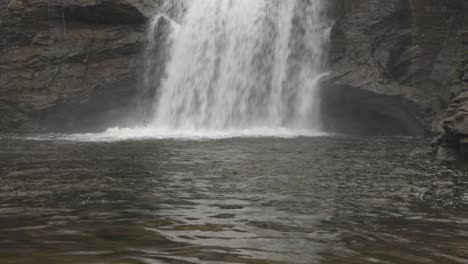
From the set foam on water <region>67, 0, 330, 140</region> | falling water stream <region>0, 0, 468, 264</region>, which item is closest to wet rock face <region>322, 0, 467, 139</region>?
foam on water <region>67, 0, 330, 140</region>

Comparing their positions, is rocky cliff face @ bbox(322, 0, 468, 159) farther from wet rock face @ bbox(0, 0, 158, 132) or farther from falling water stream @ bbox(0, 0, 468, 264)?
wet rock face @ bbox(0, 0, 158, 132)

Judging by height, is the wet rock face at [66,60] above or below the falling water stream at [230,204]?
above

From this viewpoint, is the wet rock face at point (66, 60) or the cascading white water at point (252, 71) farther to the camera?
the wet rock face at point (66, 60)

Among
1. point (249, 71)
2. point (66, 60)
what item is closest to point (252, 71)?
point (249, 71)

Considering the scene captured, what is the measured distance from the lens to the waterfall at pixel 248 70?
28281 millimetres

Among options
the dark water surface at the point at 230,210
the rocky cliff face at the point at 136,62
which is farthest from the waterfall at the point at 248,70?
the dark water surface at the point at 230,210

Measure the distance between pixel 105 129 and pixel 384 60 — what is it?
1693 cm

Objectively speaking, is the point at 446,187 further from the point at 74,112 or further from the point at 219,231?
the point at 74,112

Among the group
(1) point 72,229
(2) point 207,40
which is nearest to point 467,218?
(1) point 72,229

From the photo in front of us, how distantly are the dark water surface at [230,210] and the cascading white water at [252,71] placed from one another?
47.8ft

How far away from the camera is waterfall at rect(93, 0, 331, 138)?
28281 millimetres

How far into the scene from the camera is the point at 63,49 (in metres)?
29.7

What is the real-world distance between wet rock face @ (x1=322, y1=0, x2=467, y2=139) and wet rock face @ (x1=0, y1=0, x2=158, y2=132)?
12.1 metres

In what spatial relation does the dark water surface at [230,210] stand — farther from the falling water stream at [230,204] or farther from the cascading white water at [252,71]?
the cascading white water at [252,71]
